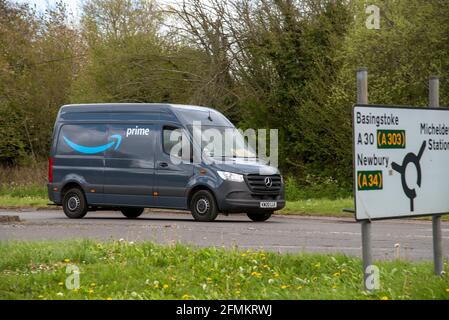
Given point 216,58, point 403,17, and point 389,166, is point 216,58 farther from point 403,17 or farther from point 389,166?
point 389,166

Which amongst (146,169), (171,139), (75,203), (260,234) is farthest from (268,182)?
(75,203)

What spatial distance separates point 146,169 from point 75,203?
2543 millimetres

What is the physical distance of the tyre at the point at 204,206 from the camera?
2012 cm

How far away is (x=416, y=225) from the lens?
19406mm

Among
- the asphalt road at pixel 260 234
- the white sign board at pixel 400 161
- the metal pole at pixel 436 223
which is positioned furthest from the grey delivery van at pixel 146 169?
the white sign board at pixel 400 161

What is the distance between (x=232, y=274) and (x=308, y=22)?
2739 cm

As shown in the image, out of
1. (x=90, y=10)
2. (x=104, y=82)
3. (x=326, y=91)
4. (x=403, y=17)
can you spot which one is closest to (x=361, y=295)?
(x=403, y=17)

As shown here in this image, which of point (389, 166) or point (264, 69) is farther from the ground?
point (264, 69)

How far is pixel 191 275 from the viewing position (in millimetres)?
9305

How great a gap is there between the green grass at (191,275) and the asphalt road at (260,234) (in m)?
1.81

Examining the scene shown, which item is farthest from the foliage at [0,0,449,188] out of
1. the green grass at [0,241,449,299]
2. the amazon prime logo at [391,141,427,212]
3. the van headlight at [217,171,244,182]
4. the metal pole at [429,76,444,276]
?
the amazon prime logo at [391,141,427,212]

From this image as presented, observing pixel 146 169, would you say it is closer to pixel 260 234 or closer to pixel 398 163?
pixel 260 234

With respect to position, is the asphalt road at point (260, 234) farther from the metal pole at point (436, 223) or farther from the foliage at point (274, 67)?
the foliage at point (274, 67)

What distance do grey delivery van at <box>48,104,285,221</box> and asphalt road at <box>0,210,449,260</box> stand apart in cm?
84
